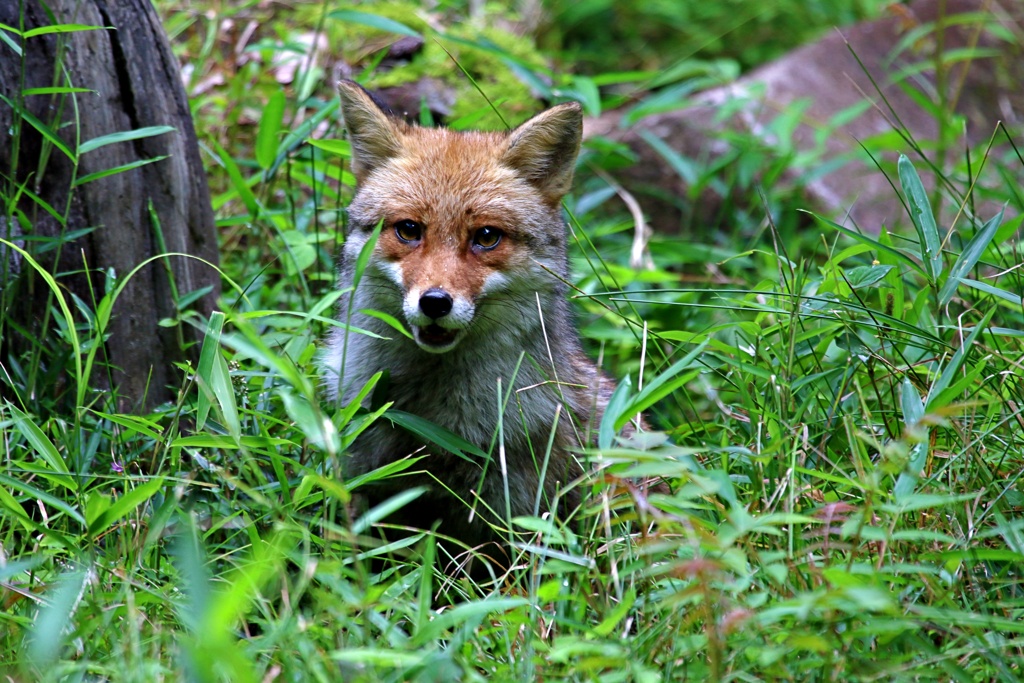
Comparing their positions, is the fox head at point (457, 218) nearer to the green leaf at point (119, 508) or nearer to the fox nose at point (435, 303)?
the fox nose at point (435, 303)

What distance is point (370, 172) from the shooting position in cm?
466

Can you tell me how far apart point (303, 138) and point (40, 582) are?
288cm

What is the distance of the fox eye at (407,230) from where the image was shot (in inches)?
166

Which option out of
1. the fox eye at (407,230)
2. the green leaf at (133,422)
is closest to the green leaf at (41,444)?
the green leaf at (133,422)

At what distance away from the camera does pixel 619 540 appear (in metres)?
3.28

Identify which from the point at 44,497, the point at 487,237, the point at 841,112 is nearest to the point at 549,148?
the point at 487,237

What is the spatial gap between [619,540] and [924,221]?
1753 millimetres

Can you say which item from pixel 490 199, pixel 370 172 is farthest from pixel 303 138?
pixel 490 199

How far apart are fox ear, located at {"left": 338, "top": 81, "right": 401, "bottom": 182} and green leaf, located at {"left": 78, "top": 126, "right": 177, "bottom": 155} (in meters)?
0.85

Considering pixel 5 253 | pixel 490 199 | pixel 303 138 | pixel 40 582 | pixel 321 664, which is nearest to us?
pixel 321 664

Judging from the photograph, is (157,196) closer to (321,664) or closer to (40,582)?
(40,582)

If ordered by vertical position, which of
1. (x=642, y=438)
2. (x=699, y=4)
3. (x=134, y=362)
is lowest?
(x=134, y=362)

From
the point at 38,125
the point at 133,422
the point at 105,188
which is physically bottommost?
the point at 133,422

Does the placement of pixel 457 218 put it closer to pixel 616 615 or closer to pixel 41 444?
pixel 41 444
